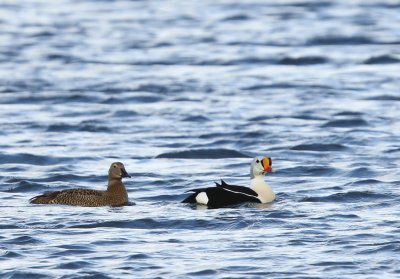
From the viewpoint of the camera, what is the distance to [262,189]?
18.1 m

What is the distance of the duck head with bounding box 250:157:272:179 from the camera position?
1825 cm

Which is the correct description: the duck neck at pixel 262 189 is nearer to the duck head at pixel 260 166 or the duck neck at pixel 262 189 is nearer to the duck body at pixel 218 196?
the duck head at pixel 260 166

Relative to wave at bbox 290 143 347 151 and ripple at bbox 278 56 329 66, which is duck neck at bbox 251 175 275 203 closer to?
wave at bbox 290 143 347 151

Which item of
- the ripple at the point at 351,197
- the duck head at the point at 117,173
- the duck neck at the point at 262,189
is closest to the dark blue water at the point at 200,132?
the ripple at the point at 351,197

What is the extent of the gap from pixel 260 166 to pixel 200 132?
23.9 feet

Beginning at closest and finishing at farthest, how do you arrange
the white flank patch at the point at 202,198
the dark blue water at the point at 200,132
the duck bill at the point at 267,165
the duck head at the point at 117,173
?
the dark blue water at the point at 200,132 → the white flank patch at the point at 202,198 → the duck bill at the point at 267,165 → the duck head at the point at 117,173

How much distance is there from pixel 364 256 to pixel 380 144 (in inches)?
365

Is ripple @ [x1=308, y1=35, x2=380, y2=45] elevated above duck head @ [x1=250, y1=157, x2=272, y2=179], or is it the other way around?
ripple @ [x1=308, y1=35, x2=380, y2=45]

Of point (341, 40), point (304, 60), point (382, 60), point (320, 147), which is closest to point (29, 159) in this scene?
point (320, 147)

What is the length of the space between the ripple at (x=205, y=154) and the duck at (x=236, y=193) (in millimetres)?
4739

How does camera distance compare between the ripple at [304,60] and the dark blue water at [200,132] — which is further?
the ripple at [304,60]

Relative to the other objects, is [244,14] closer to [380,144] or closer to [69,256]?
[380,144]

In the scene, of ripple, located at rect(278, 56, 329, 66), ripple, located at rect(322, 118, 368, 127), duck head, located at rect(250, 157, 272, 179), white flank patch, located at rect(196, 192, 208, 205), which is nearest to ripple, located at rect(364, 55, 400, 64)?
ripple, located at rect(278, 56, 329, 66)

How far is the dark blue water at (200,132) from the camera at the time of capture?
15.2m
